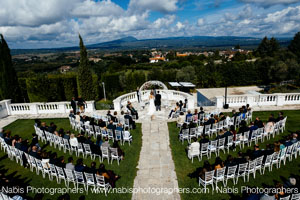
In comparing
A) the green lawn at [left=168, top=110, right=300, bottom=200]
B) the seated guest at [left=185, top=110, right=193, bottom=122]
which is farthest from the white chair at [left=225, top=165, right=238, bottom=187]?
the seated guest at [left=185, top=110, right=193, bottom=122]

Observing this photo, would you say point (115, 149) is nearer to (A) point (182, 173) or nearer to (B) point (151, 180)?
(B) point (151, 180)

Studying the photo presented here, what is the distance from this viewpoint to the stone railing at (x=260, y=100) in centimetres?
1639

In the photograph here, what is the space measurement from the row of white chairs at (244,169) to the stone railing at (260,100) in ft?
27.4

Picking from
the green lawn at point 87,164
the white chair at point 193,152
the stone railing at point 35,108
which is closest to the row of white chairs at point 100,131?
the green lawn at point 87,164

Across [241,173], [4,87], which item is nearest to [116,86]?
[4,87]

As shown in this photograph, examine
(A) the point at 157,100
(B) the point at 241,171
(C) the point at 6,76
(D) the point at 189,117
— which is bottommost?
(B) the point at 241,171

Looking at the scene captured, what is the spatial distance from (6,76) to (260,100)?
25289 millimetres

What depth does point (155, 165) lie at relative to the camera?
896 cm

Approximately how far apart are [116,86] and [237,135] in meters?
30.3

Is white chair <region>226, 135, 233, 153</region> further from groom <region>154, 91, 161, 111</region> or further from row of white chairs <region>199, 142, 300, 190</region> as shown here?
groom <region>154, 91, 161, 111</region>

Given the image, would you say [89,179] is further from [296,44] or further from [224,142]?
[296,44]

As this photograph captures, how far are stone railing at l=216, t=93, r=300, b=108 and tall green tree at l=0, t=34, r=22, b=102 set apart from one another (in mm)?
21050

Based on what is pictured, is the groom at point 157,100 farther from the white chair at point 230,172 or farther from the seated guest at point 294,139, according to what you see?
the seated guest at point 294,139

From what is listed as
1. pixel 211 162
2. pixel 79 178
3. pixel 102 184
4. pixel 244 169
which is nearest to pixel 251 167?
pixel 244 169
